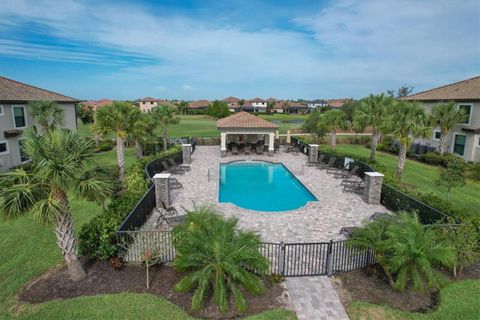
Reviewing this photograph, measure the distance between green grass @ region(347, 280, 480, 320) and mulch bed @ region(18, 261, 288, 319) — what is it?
178 cm

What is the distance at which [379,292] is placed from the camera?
7.36 meters

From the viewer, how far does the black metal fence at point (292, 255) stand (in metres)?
8.16

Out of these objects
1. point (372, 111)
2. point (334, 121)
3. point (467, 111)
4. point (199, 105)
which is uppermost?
point (199, 105)

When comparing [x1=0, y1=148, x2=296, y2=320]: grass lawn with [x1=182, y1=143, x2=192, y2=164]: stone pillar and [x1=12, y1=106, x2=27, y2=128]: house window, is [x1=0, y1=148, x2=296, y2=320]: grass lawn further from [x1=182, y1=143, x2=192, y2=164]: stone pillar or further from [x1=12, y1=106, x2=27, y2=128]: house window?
[x1=12, y1=106, x2=27, y2=128]: house window

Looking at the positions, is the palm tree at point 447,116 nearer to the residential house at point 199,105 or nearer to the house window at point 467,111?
the house window at point 467,111

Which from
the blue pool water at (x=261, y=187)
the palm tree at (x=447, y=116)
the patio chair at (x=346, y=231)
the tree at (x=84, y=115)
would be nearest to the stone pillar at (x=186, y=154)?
the blue pool water at (x=261, y=187)

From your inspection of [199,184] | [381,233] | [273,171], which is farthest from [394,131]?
[199,184]

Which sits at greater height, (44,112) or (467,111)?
(467,111)

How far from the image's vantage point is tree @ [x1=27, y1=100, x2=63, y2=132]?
22.0 m

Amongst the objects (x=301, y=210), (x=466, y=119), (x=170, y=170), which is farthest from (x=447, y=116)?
(x=170, y=170)

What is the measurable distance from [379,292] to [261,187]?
39.1 feet

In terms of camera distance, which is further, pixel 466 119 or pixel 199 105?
pixel 199 105

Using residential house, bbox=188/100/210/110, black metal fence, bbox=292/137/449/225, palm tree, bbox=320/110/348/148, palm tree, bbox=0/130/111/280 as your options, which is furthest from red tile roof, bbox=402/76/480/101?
residential house, bbox=188/100/210/110

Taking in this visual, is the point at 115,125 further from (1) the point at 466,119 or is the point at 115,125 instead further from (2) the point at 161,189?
(1) the point at 466,119
